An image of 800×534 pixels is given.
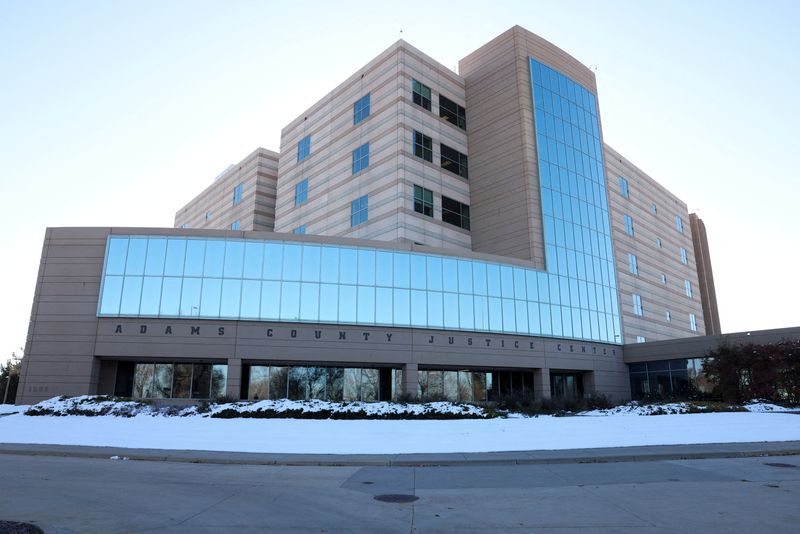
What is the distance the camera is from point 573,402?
33.2 metres

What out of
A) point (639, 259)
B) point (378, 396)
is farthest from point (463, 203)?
point (639, 259)

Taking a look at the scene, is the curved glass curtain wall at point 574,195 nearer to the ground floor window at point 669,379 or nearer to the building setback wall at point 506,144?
the building setback wall at point 506,144

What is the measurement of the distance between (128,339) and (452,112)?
109ft

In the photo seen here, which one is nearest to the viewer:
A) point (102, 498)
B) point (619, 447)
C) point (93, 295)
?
point (102, 498)

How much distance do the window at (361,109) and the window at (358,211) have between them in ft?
25.8

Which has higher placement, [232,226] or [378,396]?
[232,226]

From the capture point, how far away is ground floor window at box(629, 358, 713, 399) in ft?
145

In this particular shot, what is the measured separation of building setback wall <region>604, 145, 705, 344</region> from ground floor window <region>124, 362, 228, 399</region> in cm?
3647

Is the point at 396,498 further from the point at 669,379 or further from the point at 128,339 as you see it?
the point at 669,379

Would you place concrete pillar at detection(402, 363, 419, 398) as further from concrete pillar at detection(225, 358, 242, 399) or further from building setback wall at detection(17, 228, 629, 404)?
concrete pillar at detection(225, 358, 242, 399)

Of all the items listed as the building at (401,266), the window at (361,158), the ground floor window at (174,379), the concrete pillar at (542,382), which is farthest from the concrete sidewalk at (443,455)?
the window at (361,158)

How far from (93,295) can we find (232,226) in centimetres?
3454

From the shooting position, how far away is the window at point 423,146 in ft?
151

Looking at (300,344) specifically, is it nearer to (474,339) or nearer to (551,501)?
(474,339)
